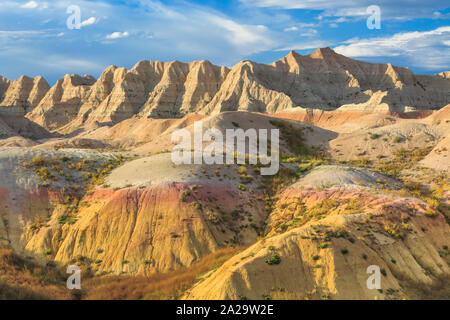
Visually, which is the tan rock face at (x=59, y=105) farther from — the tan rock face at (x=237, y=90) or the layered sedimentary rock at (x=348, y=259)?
the layered sedimentary rock at (x=348, y=259)

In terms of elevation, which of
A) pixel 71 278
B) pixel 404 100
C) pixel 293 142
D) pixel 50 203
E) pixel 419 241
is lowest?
pixel 71 278

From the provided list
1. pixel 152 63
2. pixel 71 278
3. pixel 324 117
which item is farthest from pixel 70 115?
pixel 71 278

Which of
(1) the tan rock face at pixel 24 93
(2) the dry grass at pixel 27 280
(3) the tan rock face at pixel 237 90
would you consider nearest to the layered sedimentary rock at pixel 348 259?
(2) the dry grass at pixel 27 280

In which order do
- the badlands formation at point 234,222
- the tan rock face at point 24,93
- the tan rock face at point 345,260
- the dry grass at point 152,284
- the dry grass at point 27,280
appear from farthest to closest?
the tan rock face at point 24,93 → the dry grass at point 152,284 → the badlands formation at point 234,222 → the dry grass at point 27,280 → the tan rock face at point 345,260

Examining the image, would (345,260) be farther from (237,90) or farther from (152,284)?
(237,90)

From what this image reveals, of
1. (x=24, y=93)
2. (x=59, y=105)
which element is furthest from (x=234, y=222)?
(x=24, y=93)

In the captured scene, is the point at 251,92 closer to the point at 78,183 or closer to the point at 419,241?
the point at 78,183
